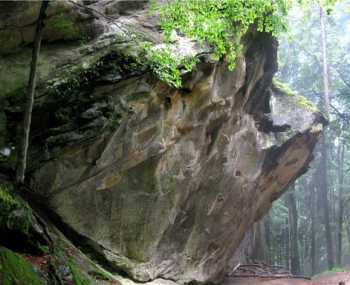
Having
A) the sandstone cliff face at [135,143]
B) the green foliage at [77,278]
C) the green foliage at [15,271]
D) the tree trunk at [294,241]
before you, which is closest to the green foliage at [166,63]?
the sandstone cliff face at [135,143]

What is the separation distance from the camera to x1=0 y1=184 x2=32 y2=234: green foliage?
6912mm

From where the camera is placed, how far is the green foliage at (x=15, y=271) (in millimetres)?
5004

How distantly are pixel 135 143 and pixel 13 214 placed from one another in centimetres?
409

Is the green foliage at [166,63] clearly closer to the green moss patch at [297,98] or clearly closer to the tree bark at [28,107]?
the tree bark at [28,107]

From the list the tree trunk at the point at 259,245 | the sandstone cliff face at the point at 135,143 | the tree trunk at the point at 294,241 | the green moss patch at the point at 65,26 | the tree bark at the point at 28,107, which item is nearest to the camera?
the tree bark at the point at 28,107

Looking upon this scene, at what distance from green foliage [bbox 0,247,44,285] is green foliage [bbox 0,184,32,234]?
4.57 ft

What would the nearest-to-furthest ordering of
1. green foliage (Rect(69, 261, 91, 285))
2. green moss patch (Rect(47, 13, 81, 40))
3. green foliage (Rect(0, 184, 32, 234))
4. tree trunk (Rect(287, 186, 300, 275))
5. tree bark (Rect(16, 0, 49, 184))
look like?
green foliage (Rect(69, 261, 91, 285))
green foliage (Rect(0, 184, 32, 234))
tree bark (Rect(16, 0, 49, 184))
green moss patch (Rect(47, 13, 81, 40))
tree trunk (Rect(287, 186, 300, 275))

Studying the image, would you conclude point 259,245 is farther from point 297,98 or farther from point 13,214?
point 13,214

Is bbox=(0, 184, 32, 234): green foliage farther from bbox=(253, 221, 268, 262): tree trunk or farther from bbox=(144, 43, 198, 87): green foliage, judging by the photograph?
bbox=(253, 221, 268, 262): tree trunk

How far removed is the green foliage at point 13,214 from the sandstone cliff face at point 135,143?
156cm

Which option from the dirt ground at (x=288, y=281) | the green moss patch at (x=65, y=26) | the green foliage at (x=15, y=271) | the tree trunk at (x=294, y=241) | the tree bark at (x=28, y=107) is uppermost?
the green moss patch at (x=65, y=26)

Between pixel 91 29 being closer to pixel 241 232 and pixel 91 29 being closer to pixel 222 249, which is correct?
pixel 222 249

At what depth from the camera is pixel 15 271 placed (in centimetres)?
524

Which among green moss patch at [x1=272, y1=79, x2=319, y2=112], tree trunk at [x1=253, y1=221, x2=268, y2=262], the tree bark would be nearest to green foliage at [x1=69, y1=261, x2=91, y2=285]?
the tree bark
